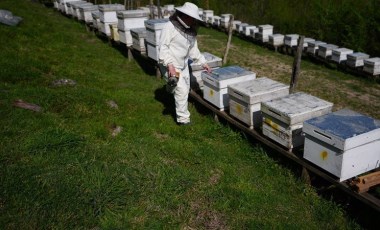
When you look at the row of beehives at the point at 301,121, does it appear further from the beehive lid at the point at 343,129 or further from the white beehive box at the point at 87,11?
the white beehive box at the point at 87,11

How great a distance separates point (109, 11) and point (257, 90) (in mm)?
7325

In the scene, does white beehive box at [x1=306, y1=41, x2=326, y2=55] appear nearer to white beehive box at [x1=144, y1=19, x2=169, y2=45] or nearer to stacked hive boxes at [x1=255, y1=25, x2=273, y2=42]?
stacked hive boxes at [x1=255, y1=25, x2=273, y2=42]

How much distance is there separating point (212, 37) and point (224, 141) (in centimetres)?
1105

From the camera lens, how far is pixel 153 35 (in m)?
8.05

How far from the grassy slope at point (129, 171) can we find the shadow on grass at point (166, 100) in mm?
59

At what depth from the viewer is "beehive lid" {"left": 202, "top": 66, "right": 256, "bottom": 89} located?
18.7 ft

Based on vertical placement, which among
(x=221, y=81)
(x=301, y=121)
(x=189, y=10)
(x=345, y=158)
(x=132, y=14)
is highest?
(x=189, y=10)

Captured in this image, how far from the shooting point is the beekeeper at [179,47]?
5.45 m

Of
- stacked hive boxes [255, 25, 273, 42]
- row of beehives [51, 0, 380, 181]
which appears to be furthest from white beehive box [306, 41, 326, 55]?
row of beehives [51, 0, 380, 181]

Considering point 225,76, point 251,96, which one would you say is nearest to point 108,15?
point 225,76

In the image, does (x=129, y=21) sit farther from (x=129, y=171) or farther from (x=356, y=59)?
(x=356, y=59)

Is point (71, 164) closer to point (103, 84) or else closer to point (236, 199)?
point (236, 199)

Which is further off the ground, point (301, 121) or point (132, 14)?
point (132, 14)

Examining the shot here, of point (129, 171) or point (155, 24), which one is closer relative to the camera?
point (129, 171)
